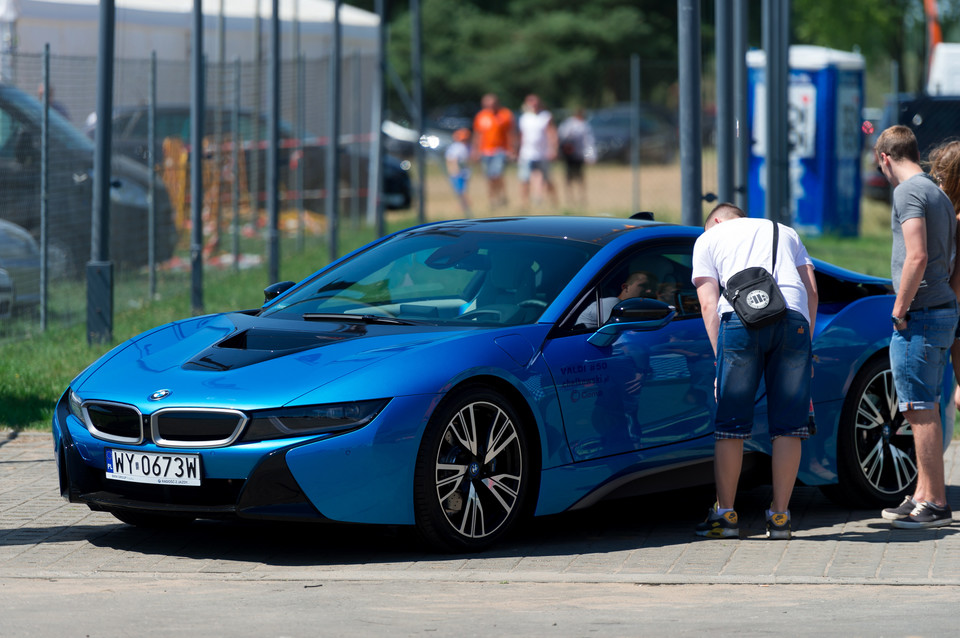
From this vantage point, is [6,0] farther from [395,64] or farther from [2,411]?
[395,64]

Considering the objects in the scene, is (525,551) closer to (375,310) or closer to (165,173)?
(375,310)

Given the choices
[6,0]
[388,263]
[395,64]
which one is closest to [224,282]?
[6,0]

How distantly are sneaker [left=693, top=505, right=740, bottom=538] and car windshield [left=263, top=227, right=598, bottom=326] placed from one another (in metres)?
1.17

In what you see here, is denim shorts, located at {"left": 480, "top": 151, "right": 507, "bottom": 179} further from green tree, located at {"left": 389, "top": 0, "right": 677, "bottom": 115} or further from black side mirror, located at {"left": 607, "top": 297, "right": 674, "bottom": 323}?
green tree, located at {"left": 389, "top": 0, "right": 677, "bottom": 115}

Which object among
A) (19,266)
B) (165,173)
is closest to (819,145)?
(165,173)

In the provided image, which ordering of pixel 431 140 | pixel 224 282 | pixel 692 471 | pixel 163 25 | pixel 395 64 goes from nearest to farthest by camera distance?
pixel 692 471, pixel 431 140, pixel 224 282, pixel 163 25, pixel 395 64

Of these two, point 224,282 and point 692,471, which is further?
point 224,282

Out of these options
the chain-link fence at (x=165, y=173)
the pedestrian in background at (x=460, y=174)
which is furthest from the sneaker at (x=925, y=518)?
the pedestrian in background at (x=460, y=174)

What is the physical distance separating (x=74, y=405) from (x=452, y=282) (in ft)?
5.53

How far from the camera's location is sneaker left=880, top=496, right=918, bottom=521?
7.07 metres

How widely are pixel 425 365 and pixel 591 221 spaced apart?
1.62 metres

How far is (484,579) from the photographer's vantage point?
582 centimetres

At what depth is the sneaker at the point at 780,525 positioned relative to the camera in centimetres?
673

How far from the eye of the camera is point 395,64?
60844 millimetres
